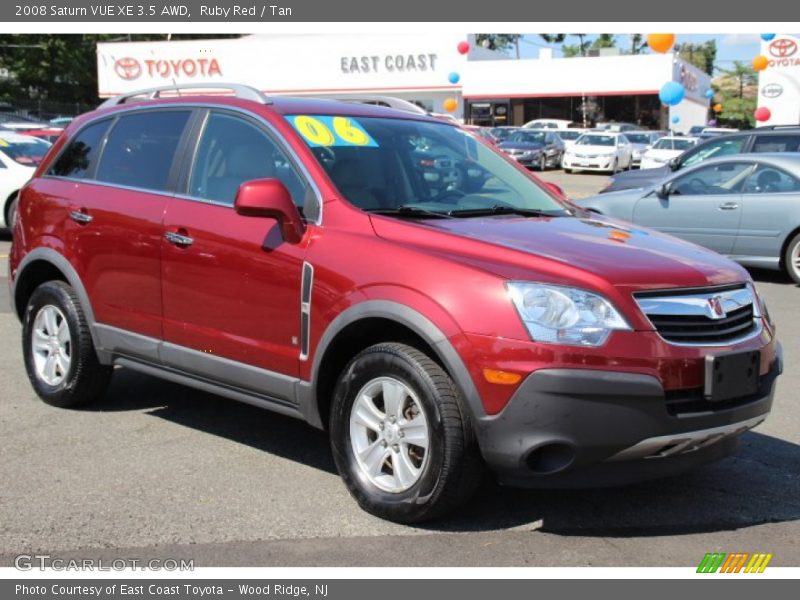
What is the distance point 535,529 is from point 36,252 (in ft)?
12.1

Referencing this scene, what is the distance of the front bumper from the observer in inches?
145

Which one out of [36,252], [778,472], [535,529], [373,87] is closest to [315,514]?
[535,529]

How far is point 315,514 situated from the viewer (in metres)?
4.34

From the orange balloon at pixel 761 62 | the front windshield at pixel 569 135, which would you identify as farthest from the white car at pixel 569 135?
the orange balloon at pixel 761 62

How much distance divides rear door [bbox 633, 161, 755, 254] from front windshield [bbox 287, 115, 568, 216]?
23.0 ft

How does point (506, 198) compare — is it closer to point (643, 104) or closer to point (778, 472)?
point (778, 472)

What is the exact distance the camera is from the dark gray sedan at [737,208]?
11.4 m

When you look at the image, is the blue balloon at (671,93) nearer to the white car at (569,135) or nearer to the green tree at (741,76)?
the white car at (569,135)

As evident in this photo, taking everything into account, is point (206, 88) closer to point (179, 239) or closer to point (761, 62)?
point (179, 239)

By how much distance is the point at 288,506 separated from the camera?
14.5ft

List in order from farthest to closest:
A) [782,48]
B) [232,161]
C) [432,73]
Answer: [432,73] → [782,48] → [232,161]

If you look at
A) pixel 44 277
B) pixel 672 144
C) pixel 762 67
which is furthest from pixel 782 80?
pixel 44 277

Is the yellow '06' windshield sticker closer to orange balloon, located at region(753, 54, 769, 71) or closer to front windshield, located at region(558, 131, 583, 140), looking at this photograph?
front windshield, located at region(558, 131, 583, 140)

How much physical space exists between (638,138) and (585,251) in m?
33.4
